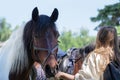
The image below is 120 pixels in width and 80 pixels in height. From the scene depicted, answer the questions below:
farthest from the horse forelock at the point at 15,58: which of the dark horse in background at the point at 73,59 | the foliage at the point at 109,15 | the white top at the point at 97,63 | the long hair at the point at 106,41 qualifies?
the foliage at the point at 109,15

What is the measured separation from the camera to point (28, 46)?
13.6 feet

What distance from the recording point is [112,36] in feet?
14.6

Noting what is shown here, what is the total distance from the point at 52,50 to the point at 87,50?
2472mm

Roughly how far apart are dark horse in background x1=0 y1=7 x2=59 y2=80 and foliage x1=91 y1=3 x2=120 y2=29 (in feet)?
37.8

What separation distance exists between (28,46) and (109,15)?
12.0 m

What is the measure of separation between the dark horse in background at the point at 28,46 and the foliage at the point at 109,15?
11515mm

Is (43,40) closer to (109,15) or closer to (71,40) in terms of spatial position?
(109,15)

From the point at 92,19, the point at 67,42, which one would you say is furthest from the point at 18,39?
the point at 67,42

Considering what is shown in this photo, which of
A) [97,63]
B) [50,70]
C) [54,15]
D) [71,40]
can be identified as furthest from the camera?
[71,40]

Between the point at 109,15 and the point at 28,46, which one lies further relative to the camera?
the point at 109,15

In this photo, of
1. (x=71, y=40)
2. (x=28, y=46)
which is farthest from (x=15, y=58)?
(x=71, y=40)

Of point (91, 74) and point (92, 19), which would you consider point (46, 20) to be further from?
point (92, 19)

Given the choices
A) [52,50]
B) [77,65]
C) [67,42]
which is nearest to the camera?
[52,50]

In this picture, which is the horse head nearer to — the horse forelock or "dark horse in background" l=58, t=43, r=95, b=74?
the horse forelock
